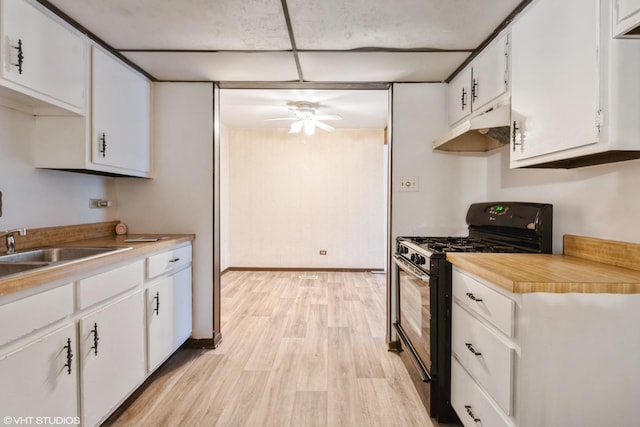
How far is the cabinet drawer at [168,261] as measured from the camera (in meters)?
2.03

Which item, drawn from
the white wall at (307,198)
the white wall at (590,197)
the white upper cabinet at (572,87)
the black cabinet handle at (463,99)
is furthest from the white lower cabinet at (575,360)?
the white wall at (307,198)

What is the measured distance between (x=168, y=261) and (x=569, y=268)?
2237 mm

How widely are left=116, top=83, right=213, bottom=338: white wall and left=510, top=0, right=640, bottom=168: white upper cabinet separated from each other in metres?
2.15

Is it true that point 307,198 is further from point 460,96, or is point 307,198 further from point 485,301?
point 485,301

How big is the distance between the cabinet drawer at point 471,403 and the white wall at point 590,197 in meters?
0.86

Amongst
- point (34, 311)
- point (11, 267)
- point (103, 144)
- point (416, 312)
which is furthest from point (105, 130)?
point (416, 312)

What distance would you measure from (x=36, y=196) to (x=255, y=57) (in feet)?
5.27

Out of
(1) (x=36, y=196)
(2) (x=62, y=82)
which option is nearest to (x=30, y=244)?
(1) (x=36, y=196)

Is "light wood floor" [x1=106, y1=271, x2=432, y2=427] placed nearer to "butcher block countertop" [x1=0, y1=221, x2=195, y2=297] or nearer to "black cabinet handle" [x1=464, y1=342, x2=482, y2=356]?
"black cabinet handle" [x1=464, y1=342, x2=482, y2=356]

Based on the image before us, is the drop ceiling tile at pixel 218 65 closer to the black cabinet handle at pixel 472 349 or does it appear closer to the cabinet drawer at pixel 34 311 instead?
the cabinet drawer at pixel 34 311

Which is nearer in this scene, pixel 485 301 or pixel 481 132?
pixel 485 301

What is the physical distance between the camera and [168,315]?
2.23 m

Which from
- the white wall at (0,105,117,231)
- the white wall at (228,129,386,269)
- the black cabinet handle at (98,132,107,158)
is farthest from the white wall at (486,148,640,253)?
the white wall at (228,129,386,269)

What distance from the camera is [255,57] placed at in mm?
2219
